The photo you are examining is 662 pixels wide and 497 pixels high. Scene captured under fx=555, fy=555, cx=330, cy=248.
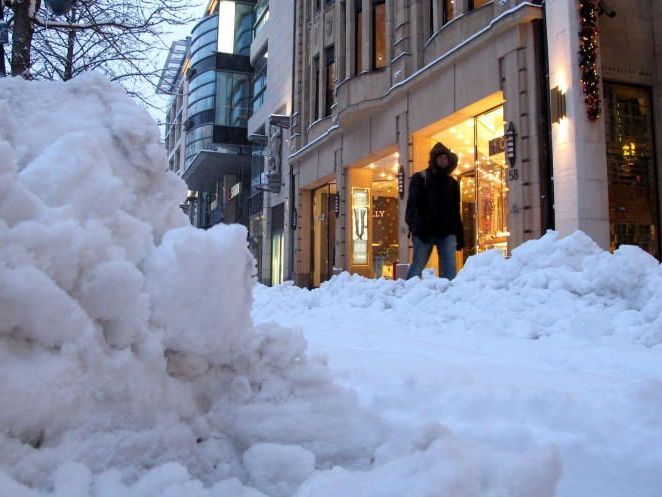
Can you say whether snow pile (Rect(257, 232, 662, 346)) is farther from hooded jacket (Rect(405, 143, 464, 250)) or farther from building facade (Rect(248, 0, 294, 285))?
building facade (Rect(248, 0, 294, 285))

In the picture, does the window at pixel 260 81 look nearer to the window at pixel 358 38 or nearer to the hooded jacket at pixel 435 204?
the window at pixel 358 38

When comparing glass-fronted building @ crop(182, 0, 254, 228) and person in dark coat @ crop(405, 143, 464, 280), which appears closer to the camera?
person in dark coat @ crop(405, 143, 464, 280)

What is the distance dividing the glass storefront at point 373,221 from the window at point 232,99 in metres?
18.8

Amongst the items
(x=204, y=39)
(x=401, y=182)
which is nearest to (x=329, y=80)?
(x=401, y=182)

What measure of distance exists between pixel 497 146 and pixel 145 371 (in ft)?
34.8

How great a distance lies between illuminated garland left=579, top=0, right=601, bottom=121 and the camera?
9180 millimetres

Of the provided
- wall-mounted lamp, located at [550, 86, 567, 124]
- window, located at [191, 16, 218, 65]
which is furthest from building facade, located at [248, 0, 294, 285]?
wall-mounted lamp, located at [550, 86, 567, 124]

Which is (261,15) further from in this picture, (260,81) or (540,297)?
(540,297)

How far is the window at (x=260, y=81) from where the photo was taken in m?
27.9

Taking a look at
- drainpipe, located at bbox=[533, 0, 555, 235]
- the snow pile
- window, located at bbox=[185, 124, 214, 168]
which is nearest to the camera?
the snow pile

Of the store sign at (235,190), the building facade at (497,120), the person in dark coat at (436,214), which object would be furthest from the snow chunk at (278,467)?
the store sign at (235,190)

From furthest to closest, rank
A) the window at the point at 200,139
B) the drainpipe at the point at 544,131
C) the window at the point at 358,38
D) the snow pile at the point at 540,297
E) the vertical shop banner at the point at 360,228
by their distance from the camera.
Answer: the window at the point at 200,139, the vertical shop banner at the point at 360,228, the window at the point at 358,38, the drainpipe at the point at 544,131, the snow pile at the point at 540,297

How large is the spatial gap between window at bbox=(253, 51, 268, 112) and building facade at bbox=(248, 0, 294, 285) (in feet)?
0.17

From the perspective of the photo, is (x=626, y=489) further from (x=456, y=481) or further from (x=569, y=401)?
(x=456, y=481)
